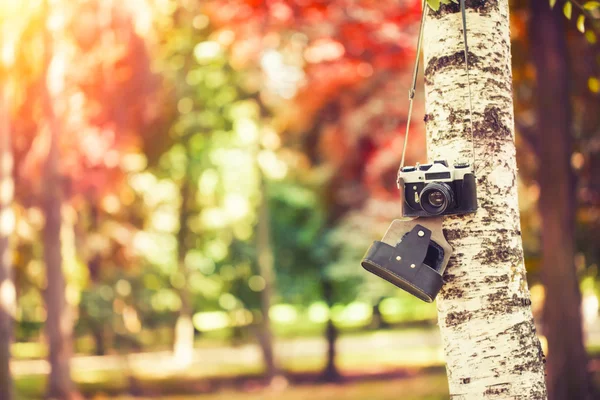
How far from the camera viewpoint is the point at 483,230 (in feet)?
6.66

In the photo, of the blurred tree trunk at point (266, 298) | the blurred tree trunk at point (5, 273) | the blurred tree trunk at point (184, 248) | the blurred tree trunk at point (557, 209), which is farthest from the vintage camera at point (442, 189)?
the blurred tree trunk at point (184, 248)

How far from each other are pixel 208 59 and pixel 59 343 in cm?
717

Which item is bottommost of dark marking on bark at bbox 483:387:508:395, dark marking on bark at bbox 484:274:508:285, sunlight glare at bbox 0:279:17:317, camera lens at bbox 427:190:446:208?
dark marking on bark at bbox 483:387:508:395

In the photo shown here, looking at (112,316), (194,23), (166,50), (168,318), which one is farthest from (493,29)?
(168,318)

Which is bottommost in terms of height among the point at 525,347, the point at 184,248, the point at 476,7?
the point at 525,347

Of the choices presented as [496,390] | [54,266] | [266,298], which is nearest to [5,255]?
[54,266]

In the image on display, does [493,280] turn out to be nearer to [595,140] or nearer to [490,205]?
[490,205]

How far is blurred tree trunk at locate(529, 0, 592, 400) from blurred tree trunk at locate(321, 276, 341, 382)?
851 cm

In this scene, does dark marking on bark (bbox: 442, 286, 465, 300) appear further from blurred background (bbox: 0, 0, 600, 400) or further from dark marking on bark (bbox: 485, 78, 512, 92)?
blurred background (bbox: 0, 0, 600, 400)

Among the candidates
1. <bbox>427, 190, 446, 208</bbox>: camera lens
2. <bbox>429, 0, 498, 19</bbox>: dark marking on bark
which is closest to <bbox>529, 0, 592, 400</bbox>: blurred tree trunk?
<bbox>429, 0, 498, 19</bbox>: dark marking on bark

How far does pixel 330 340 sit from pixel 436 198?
13846mm

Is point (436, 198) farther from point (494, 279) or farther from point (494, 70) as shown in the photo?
point (494, 70)

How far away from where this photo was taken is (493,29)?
2129 mm

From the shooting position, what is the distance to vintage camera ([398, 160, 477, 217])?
1.99 m
